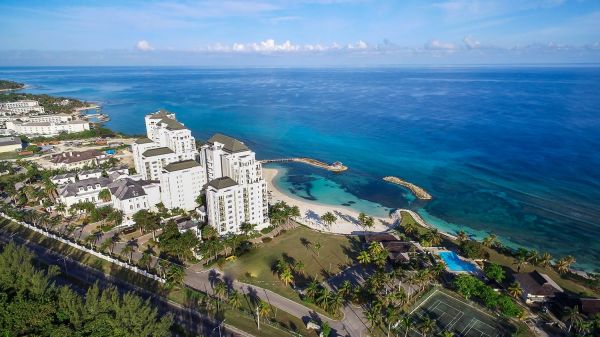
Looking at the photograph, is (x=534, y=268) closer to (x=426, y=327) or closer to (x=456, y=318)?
(x=456, y=318)

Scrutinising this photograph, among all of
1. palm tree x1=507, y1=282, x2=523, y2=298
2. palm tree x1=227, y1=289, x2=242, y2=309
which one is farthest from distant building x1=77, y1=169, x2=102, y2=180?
palm tree x1=507, y1=282, x2=523, y2=298

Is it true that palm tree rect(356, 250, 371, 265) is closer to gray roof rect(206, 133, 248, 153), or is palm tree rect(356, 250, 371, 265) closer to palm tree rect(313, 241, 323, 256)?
palm tree rect(313, 241, 323, 256)

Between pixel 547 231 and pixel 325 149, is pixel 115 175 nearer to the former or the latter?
pixel 325 149

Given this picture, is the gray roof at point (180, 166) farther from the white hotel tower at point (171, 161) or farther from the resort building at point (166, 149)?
the resort building at point (166, 149)

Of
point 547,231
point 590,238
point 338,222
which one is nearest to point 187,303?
point 338,222

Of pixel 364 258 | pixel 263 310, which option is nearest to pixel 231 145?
pixel 364 258
